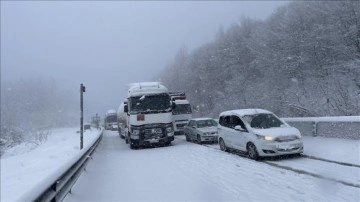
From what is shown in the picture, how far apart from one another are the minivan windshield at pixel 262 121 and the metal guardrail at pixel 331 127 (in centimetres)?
274

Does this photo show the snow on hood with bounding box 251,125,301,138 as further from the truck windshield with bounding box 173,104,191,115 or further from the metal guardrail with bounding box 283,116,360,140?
the truck windshield with bounding box 173,104,191,115

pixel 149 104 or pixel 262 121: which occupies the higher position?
pixel 149 104

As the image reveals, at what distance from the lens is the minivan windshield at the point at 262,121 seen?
15.2m

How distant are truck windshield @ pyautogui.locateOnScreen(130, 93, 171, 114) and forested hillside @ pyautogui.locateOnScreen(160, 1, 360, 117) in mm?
9936

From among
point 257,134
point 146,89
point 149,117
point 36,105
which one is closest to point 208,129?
point 149,117

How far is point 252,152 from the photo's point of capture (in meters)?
14.6

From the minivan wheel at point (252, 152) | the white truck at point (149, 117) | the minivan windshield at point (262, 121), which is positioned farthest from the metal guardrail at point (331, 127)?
the white truck at point (149, 117)

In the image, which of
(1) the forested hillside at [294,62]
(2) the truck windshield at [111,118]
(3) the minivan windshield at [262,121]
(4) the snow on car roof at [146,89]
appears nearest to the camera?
(3) the minivan windshield at [262,121]

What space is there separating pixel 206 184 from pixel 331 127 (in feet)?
30.6

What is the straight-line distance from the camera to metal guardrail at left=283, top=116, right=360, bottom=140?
15.6m

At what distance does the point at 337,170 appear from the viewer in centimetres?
1095

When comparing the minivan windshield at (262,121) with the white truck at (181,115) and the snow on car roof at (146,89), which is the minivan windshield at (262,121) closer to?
the snow on car roof at (146,89)

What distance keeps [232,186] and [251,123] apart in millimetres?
6450

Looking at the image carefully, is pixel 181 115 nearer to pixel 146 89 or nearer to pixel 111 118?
pixel 146 89
